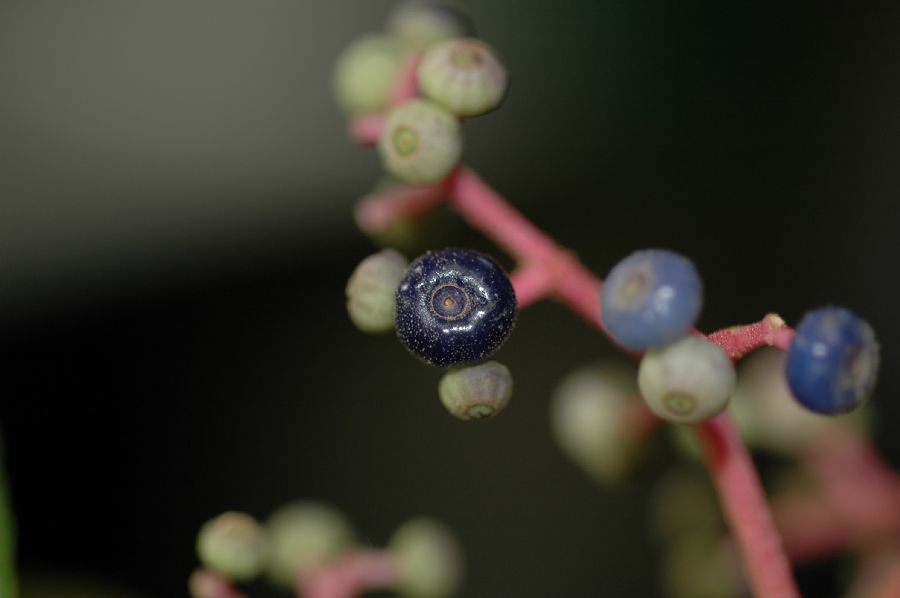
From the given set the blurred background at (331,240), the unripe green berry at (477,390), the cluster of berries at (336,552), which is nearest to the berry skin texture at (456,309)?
the unripe green berry at (477,390)

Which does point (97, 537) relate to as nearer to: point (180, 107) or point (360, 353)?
point (360, 353)

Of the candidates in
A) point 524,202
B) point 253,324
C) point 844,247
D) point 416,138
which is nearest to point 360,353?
point 253,324

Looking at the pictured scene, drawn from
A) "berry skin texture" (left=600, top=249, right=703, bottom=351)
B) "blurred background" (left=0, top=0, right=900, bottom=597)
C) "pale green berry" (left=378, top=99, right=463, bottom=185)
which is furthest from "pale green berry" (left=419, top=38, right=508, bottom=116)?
"blurred background" (left=0, top=0, right=900, bottom=597)

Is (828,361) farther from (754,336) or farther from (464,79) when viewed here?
(464,79)

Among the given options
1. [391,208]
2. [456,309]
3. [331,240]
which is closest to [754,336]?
[456,309]

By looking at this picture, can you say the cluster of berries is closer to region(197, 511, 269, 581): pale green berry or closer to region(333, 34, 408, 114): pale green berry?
region(197, 511, 269, 581): pale green berry
